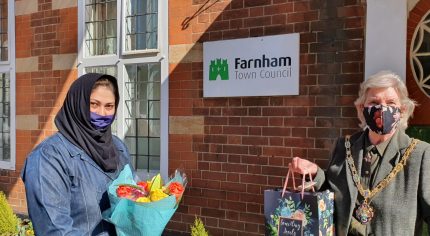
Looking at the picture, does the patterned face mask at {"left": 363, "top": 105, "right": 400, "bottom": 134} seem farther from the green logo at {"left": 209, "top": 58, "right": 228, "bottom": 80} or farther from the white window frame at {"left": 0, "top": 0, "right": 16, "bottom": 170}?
the white window frame at {"left": 0, "top": 0, "right": 16, "bottom": 170}

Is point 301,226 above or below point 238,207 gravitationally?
above

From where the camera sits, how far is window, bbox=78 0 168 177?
581cm

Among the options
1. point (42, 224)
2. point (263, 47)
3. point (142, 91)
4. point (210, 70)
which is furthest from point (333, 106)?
point (42, 224)

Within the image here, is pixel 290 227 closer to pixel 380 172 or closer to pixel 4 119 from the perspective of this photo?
pixel 380 172

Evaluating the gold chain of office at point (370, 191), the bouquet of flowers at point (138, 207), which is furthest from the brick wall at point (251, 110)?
the bouquet of flowers at point (138, 207)

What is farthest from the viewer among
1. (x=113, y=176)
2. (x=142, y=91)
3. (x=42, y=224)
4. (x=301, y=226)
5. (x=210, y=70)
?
(x=142, y=91)

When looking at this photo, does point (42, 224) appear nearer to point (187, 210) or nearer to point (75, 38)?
point (187, 210)

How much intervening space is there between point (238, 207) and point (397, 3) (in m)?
2.60

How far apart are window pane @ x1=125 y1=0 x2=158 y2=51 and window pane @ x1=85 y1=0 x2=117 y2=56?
29cm

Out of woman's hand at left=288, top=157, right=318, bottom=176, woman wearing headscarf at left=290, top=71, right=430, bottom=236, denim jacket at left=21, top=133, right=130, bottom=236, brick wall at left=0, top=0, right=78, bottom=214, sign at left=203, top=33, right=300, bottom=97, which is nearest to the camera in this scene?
denim jacket at left=21, top=133, right=130, bottom=236

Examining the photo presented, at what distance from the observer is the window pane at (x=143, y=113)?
5.99m

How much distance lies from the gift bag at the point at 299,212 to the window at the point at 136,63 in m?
3.33

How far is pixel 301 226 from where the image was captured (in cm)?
247

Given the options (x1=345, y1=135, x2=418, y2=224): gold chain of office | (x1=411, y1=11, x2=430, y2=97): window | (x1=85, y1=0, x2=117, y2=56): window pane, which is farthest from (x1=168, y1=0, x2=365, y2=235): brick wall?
(x1=345, y1=135, x2=418, y2=224): gold chain of office
